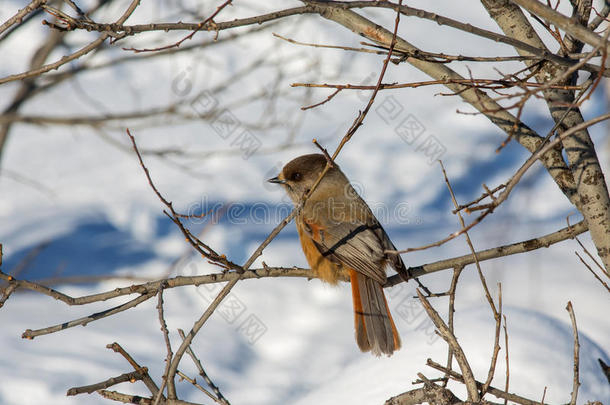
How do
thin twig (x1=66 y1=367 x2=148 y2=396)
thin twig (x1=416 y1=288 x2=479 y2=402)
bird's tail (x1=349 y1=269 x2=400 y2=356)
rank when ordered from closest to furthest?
thin twig (x1=416 y1=288 x2=479 y2=402) < thin twig (x1=66 y1=367 x2=148 y2=396) < bird's tail (x1=349 y1=269 x2=400 y2=356)

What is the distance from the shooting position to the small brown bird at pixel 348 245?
4344 mm

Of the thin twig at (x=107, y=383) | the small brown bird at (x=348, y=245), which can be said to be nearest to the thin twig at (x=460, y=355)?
the thin twig at (x=107, y=383)

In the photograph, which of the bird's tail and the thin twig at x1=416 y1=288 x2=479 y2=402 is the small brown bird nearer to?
the bird's tail

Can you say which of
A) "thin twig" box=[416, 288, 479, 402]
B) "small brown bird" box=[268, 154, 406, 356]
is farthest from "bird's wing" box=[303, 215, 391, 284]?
"thin twig" box=[416, 288, 479, 402]

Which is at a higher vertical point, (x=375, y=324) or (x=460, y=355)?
(x=375, y=324)

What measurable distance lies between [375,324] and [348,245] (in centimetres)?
63

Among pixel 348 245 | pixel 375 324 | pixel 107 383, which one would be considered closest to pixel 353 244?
pixel 348 245

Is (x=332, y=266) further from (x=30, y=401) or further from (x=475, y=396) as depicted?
(x=30, y=401)

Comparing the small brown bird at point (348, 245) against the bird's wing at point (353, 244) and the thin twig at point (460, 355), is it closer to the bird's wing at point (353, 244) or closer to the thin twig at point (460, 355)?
the bird's wing at point (353, 244)

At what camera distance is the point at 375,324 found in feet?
14.3

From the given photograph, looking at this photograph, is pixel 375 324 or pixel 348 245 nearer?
pixel 375 324

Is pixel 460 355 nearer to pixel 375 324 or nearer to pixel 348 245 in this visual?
pixel 375 324

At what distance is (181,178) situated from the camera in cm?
1052

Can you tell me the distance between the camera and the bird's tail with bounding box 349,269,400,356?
4297 millimetres
